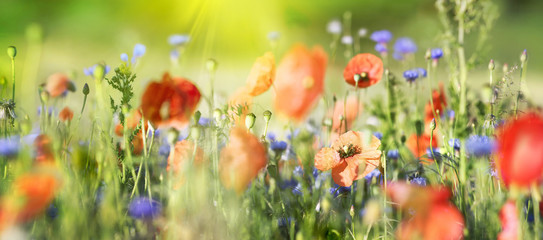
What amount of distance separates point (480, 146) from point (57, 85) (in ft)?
2.39

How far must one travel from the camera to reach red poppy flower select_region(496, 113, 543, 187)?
0.55 meters

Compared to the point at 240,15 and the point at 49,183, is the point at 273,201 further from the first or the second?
the point at 240,15

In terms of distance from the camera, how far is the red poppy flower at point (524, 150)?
0.55 metres

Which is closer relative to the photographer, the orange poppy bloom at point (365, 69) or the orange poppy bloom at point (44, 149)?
the orange poppy bloom at point (44, 149)

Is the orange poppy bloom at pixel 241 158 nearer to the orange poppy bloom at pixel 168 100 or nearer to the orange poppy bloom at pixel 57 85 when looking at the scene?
the orange poppy bloom at pixel 168 100

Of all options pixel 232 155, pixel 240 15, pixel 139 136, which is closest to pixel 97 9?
pixel 240 15

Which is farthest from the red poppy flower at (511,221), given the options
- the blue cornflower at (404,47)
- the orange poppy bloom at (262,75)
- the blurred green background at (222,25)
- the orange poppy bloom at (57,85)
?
the blurred green background at (222,25)

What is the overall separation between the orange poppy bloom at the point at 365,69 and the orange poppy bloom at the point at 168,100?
298mm

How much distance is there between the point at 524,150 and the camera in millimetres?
558

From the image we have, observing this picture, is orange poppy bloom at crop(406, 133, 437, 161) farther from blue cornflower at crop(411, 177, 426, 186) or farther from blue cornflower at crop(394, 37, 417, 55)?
blue cornflower at crop(394, 37, 417, 55)

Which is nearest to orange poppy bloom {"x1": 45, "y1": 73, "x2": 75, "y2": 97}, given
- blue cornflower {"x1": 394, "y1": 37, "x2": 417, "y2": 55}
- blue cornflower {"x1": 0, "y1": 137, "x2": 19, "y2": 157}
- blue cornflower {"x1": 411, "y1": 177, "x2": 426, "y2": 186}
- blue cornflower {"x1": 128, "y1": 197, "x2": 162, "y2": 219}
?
blue cornflower {"x1": 0, "y1": 137, "x2": 19, "y2": 157}

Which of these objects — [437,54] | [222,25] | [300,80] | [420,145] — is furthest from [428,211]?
[222,25]

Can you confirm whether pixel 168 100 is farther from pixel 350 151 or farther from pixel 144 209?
pixel 350 151

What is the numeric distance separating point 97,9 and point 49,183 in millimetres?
5128
